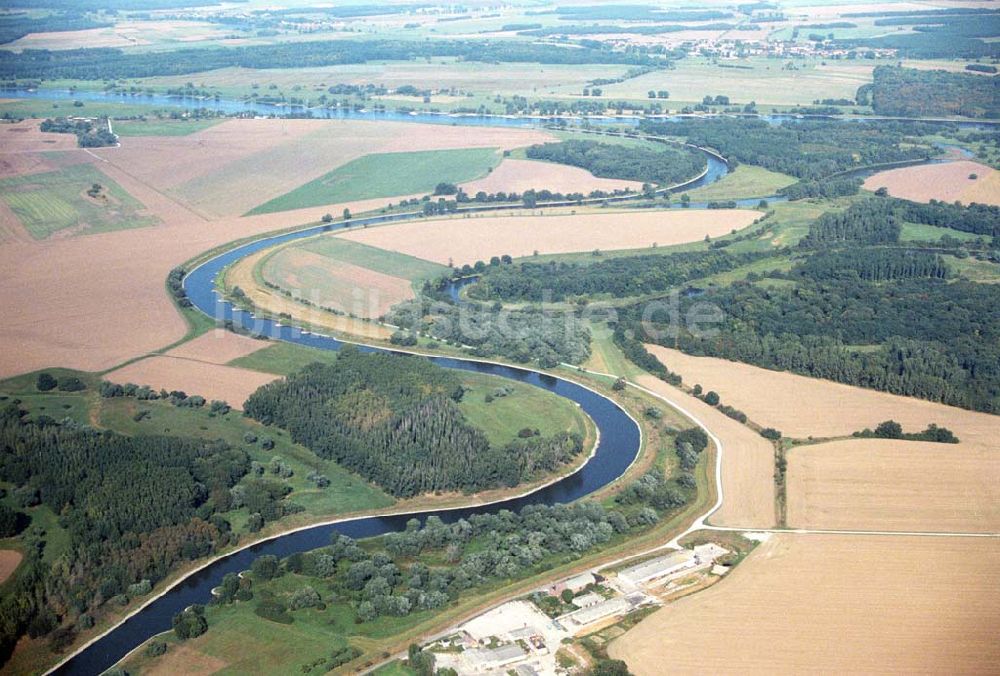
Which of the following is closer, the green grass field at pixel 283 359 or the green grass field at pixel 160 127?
the green grass field at pixel 283 359

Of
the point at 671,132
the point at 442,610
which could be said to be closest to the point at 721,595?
the point at 442,610

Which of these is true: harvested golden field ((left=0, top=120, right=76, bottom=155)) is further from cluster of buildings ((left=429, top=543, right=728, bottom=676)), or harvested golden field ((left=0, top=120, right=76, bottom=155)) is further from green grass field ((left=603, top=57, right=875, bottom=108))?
cluster of buildings ((left=429, top=543, right=728, bottom=676))

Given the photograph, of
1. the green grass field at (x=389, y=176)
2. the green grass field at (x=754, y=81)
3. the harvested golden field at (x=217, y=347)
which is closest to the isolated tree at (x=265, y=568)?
the harvested golden field at (x=217, y=347)

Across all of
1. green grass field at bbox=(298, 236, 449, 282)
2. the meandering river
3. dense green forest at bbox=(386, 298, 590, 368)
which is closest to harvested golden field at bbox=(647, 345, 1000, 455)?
the meandering river

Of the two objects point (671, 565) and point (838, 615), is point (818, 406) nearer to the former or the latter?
point (671, 565)

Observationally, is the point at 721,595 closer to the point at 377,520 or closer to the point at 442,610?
the point at 442,610

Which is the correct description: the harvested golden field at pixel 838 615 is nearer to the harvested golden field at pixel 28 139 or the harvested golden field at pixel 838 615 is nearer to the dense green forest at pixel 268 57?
the harvested golden field at pixel 28 139
